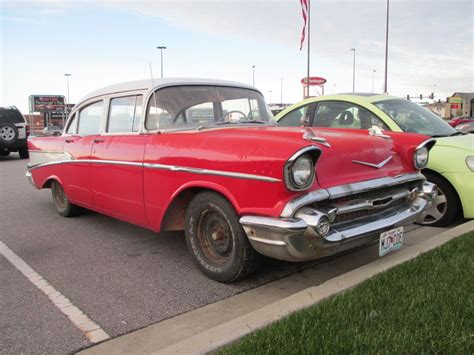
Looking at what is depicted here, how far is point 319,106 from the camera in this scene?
6098 mm

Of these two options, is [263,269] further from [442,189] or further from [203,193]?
[442,189]

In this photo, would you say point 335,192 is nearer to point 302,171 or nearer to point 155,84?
point 302,171

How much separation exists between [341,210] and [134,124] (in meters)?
2.26

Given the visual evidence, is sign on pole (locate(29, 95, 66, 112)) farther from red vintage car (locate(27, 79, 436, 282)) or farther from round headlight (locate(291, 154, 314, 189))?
round headlight (locate(291, 154, 314, 189))

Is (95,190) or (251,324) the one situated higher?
(95,190)

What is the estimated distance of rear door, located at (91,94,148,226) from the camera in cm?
412

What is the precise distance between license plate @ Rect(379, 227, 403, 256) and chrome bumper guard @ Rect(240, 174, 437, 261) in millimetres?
46

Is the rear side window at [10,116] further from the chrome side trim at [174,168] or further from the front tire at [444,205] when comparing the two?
the front tire at [444,205]

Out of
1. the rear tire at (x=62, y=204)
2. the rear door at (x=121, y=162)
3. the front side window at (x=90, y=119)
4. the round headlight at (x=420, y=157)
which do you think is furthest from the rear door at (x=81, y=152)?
the round headlight at (x=420, y=157)

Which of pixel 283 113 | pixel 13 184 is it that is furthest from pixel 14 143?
pixel 283 113

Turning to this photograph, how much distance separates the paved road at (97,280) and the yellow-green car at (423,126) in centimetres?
199

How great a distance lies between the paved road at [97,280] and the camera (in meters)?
2.91

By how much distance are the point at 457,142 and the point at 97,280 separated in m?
4.11

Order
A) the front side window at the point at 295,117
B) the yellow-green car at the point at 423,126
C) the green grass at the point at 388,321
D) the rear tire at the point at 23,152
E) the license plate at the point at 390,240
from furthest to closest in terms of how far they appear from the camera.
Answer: the rear tire at the point at 23,152 < the front side window at the point at 295,117 < the yellow-green car at the point at 423,126 < the license plate at the point at 390,240 < the green grass at the point at 388,321
